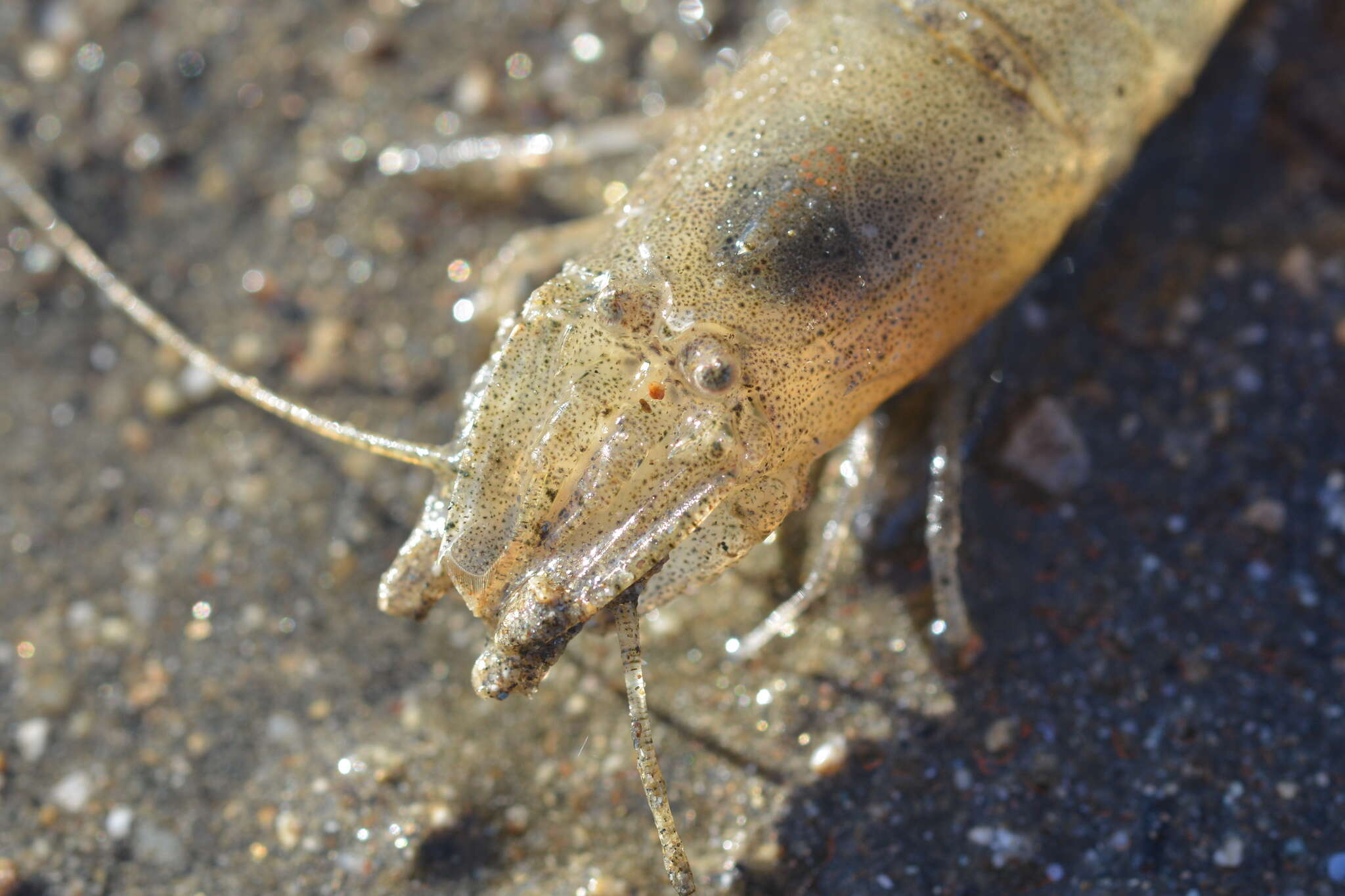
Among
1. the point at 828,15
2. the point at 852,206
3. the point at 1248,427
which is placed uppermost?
the point at 828,15

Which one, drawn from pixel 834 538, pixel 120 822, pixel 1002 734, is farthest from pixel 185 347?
pixel 1002 734

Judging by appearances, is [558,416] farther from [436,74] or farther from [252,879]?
[436,74]

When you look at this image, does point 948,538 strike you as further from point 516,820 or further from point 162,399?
point 162,399

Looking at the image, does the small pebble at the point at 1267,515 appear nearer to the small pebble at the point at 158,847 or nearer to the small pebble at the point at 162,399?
the small pebble at the point at 158,847

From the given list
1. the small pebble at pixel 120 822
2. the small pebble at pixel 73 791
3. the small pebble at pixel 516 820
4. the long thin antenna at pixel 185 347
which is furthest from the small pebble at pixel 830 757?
the small pebble at pixel 73 791

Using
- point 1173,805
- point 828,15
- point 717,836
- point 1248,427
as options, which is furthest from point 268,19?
point 1173,805

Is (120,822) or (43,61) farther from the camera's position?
(43,61)

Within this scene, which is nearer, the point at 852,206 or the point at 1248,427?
the point at 852,206
